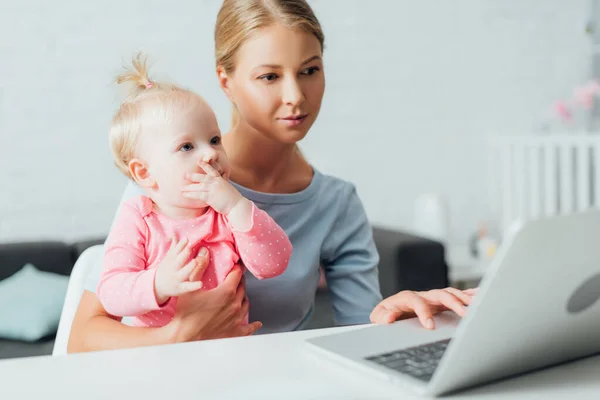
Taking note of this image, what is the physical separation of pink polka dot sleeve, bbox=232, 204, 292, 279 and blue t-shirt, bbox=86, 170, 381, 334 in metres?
0.19

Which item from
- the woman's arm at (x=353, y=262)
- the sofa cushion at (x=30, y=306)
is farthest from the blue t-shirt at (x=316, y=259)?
the sofa cushion at (x=30, y=306)

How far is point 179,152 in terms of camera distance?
1.11m

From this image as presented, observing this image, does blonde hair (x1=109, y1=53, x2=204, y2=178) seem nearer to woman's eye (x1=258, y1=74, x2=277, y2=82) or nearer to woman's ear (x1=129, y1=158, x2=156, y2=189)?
woman's ear (x1=129, y1=158, x2=156, y2=189)

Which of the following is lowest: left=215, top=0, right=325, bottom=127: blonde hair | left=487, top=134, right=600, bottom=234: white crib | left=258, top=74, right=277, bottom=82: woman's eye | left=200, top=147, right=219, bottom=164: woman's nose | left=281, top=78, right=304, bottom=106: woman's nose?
left=487, top=134, right=600, bottom=234: white crib

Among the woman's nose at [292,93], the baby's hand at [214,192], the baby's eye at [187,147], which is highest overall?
the woman's nose at [292,93]

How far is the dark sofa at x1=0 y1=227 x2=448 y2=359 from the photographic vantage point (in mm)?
2693

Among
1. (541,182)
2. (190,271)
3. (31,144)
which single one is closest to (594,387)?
(190,271)

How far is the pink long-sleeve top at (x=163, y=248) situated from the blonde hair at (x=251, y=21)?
0.32 meters

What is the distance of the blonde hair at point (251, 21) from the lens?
127cm

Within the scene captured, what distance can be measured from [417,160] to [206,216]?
2619mm

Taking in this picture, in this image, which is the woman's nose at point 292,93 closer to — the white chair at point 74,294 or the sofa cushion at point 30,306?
the white chair at point 74,294

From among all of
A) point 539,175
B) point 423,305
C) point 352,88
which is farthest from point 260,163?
point 539,175

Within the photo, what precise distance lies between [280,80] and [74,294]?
0.51 meters

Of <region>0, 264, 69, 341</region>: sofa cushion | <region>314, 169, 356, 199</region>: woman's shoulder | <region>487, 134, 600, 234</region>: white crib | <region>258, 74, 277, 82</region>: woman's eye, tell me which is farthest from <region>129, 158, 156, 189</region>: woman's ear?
<region>487, 134, 600, 234</region>: white crib
